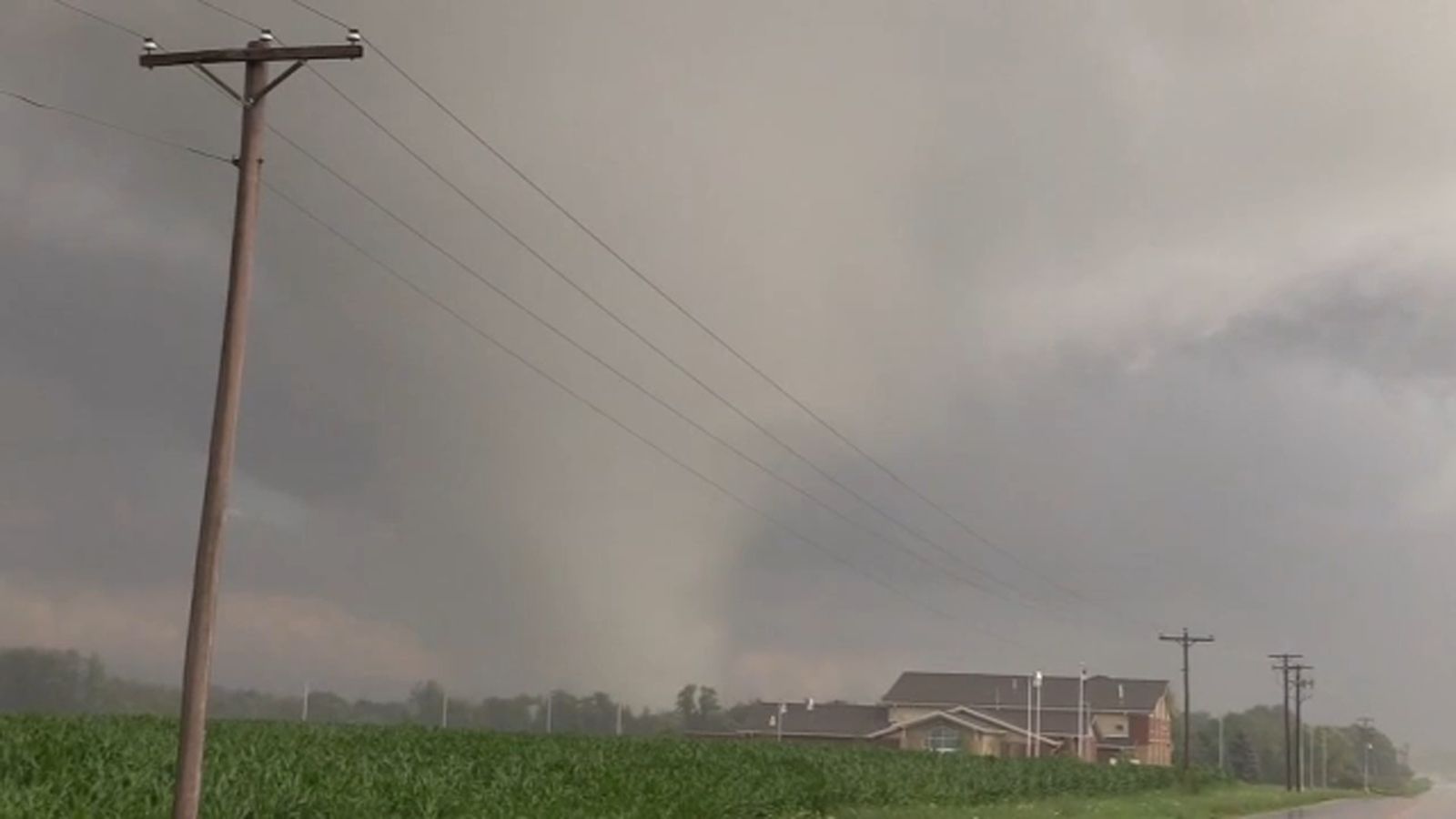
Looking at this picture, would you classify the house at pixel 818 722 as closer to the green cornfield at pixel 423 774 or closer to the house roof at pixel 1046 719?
the house roof at pixel 1046 719

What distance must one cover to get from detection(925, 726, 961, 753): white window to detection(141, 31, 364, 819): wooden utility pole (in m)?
126

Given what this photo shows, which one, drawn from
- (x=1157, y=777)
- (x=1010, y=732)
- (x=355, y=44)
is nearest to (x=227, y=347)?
(x=355, y=44)

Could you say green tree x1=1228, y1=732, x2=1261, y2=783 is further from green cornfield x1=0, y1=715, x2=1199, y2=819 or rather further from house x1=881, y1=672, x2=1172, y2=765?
green cornfield x1=0, y1=715, x2=1199, y2=819

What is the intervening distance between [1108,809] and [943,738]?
80208 mm

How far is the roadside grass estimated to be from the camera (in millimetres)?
50281

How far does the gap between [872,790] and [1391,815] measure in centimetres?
2871

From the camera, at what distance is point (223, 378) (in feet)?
62.2

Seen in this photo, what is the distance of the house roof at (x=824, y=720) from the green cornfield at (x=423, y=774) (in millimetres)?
88227

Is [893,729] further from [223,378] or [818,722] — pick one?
[223,378]

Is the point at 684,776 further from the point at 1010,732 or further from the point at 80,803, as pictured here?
the point at 1010,732

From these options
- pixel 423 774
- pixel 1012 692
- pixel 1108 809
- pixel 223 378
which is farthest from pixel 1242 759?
pixel 223 378

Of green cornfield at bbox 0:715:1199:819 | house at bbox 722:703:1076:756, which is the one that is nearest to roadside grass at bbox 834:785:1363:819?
green cornfield at bbox 0:715:1199:819

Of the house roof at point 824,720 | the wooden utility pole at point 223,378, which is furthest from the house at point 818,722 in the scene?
the wooden utility pole at point 223,378

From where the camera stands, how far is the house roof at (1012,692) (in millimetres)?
169500
